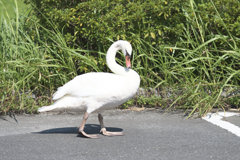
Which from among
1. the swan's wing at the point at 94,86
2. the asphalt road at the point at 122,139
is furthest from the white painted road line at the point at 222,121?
the swan's wing at the point at 94,86

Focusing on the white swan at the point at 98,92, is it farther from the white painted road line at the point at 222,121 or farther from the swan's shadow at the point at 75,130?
the white painted road line at the point at 222,121

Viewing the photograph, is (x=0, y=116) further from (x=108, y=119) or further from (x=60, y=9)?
(x=60, y=9)

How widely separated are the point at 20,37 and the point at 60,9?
87cm

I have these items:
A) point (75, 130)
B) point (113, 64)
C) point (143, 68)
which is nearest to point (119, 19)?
point (143, 68)

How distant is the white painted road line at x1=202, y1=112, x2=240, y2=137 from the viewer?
4075mm

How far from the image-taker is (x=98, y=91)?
3777 millimetres

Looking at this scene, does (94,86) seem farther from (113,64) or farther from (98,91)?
(113,64)

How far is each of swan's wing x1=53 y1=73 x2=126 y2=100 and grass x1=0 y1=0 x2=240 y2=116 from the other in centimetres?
136

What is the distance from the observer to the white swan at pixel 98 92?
3.77 meters

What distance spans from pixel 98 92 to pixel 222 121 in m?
1.83

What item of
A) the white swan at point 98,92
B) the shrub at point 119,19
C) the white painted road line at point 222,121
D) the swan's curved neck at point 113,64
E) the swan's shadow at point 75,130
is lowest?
the swan's shadow at point 75,130

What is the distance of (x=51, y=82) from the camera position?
18.2 ft

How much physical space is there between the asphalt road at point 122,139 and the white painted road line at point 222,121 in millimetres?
100

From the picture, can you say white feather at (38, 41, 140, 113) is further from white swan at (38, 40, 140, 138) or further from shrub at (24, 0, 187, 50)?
shrub at (24, 0, 187, 50)
